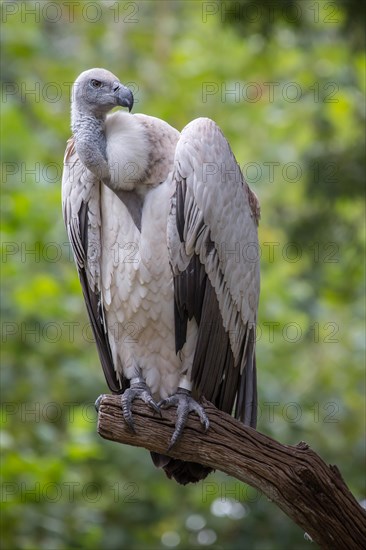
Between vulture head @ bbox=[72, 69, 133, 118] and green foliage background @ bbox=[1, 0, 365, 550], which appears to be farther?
green foliage background @ bbox=[1, 0, 365, 550]

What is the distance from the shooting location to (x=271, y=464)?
5242 mm

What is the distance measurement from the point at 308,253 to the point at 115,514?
3.19 metres

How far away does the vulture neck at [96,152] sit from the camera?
5.84m

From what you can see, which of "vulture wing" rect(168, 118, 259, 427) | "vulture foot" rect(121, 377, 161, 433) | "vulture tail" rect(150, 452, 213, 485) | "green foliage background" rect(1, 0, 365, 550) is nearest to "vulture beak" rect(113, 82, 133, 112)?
"vulture wing" rect(168, 118, 259, 427)

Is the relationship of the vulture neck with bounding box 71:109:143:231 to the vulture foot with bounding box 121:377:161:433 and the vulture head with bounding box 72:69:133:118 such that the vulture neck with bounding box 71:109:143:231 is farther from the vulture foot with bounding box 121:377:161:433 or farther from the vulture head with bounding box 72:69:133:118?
the vulture foot with bounding box 121:377:161:433

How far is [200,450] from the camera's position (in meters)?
5.57

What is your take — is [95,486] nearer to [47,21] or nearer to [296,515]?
[296,515]

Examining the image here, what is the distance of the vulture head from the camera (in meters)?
5.97

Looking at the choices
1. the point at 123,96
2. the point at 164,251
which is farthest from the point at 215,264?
the point at 123,96

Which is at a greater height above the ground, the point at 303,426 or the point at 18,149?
the point at 18,149

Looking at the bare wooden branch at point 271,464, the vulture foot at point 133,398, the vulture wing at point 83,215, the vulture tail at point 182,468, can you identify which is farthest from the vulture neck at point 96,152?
the vulture tail at point 182,468

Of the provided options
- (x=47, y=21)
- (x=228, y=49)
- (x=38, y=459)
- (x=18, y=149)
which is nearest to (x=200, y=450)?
(x=38, y=459)

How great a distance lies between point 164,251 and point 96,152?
0.74 meters

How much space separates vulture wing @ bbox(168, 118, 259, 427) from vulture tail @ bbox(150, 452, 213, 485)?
43 cm
